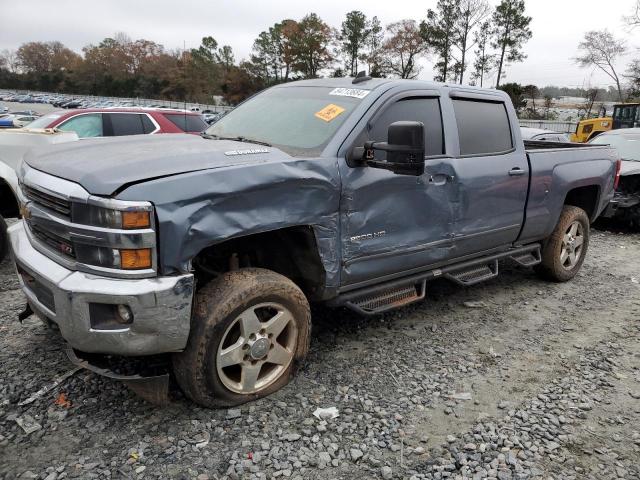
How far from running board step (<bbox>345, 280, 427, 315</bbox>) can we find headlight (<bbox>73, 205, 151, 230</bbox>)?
61.2 inches

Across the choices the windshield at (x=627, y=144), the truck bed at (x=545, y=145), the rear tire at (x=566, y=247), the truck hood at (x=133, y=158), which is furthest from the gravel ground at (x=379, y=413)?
the windshield at (x=627, y=144)

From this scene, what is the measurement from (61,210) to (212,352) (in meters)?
1.09

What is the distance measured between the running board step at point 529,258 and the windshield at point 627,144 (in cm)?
468

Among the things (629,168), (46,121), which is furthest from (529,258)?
(46,121)

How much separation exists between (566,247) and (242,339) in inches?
159

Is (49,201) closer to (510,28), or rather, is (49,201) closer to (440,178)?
(440,178)

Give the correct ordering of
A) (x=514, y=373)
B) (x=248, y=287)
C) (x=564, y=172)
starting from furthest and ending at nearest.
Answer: (x=564, y=172)
(x=514, y=373)
(x=248, y=287)

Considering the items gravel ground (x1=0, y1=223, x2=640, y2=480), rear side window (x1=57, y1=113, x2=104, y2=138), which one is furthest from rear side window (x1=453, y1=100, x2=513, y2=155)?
rear side window (x1=57, y1=113, x2=104, y2=138)

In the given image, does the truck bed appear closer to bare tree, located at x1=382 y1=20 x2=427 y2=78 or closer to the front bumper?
the front bumper

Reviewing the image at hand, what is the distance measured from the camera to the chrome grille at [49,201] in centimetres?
259

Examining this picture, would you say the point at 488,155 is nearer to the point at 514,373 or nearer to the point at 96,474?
the point at 514,373

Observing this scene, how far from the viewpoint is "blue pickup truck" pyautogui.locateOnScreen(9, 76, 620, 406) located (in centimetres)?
247

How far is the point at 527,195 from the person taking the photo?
4.59 m

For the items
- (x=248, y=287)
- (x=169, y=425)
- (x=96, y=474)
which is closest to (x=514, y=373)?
(x=248, y=287)
